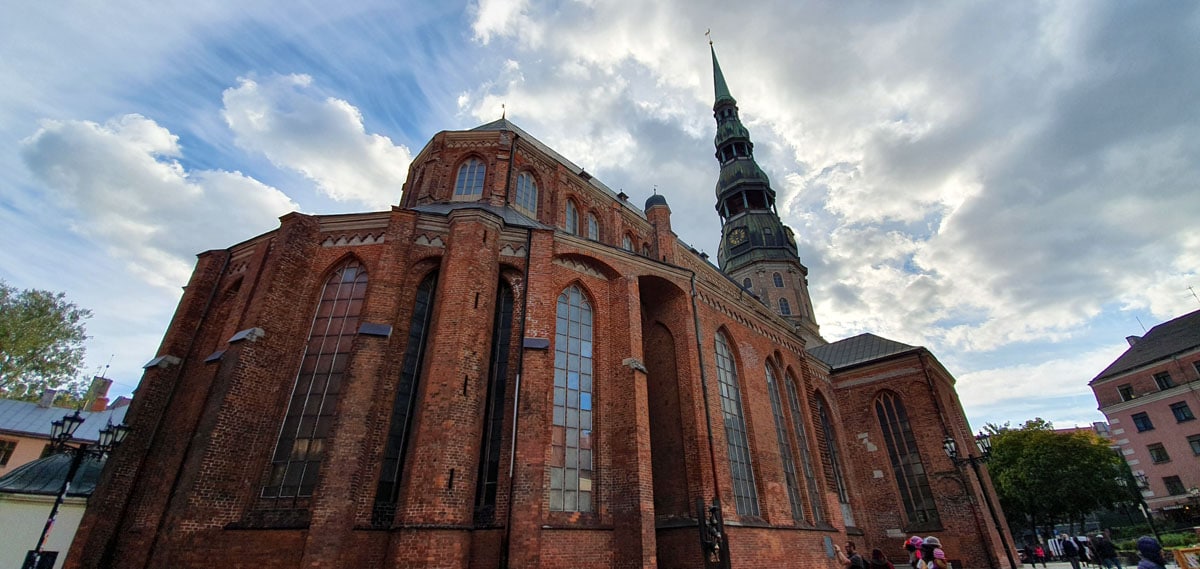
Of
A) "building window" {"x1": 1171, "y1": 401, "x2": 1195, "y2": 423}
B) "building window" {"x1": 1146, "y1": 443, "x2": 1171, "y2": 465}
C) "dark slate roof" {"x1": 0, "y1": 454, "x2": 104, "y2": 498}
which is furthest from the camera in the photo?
"building window" {"x1": 1146, "y1": 443, "x2": 1171, "y2": 465}

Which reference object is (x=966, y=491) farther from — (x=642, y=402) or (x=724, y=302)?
(x=642, y=402)

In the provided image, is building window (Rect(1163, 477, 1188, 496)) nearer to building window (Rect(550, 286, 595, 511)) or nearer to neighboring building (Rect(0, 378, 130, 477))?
building window (Rect(550, 286, 595, 511))

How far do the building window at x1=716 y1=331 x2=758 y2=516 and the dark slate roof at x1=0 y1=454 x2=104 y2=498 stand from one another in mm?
17238

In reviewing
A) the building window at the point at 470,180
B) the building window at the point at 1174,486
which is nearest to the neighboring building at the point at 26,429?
the building window at the point at 470,180

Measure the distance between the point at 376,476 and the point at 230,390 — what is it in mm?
3759

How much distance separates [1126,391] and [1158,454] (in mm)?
4693

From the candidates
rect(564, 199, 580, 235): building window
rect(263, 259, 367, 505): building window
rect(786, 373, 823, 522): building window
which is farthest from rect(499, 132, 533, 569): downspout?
rect(786, 373, 823, 522): building window

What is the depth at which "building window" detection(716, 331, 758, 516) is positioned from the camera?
1524 centimetres

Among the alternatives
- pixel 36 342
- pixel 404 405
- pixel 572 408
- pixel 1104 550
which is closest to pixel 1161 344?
pixel 1104 550

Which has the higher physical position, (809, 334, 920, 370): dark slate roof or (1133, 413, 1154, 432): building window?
(809, 334, 920, 370): dark slate roof

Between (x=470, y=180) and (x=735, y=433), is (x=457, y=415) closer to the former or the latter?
(x=735, y=433)

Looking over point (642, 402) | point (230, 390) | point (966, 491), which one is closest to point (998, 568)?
point (966, 491)

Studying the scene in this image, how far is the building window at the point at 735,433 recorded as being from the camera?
15242 millimetres

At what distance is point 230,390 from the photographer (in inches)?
435
